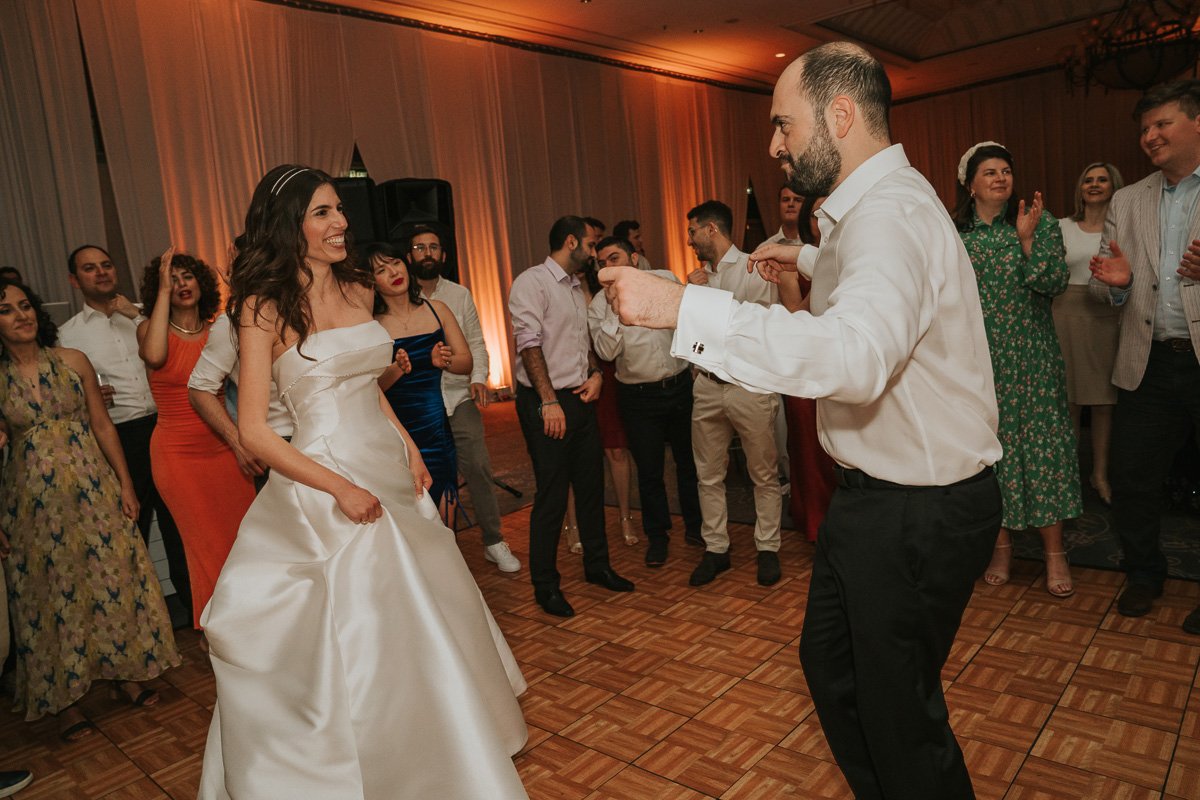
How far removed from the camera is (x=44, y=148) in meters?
5.70

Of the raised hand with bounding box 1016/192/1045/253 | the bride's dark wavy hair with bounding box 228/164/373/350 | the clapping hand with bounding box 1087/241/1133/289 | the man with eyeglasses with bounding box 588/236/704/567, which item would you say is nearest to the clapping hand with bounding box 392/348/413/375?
the bride's dark wavy hair with bounding box 228/164/373/350

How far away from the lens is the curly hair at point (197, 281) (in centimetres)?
323

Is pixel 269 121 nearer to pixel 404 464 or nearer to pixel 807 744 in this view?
pixel 404 464

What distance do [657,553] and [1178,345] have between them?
2.22 metres

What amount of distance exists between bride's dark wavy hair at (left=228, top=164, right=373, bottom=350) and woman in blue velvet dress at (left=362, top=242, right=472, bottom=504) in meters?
1.03

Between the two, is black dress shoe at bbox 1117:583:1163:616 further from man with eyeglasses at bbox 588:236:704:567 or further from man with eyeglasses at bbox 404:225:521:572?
man with eyeglasses at bbox 404:225:521:572

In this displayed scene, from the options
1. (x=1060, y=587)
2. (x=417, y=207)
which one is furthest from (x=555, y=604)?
(x=417, y=207)

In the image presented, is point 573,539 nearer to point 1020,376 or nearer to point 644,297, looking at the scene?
point 1020,376

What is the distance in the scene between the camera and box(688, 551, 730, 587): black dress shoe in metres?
3.55

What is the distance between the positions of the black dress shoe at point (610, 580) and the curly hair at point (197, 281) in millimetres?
1989

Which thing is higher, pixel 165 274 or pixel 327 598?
pixel 165 274

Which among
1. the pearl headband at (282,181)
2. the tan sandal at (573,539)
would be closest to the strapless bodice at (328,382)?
the pearl headband at (282,181)

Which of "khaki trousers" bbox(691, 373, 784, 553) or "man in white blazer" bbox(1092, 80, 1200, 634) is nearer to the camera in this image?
"man in white blazer" bbox(1092, 80, 1200, 634)

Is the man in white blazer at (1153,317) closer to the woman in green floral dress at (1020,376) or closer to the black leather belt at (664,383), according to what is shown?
the woman in green floral dress at (1020,376)
